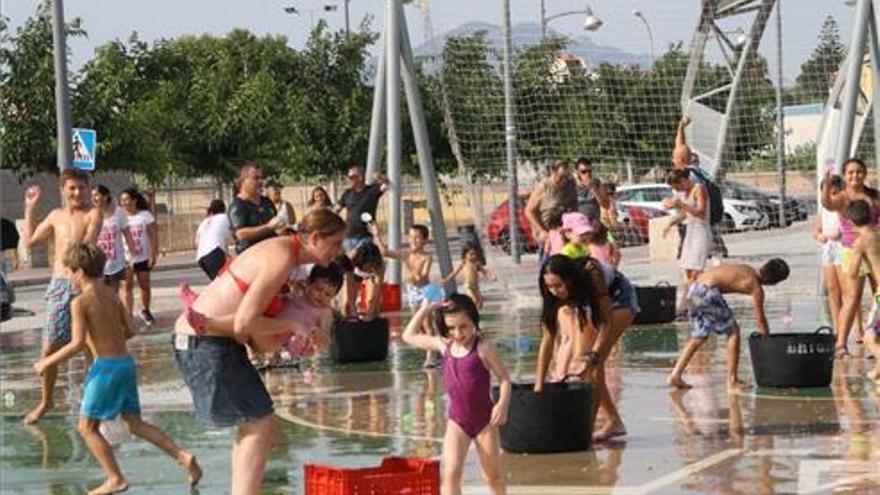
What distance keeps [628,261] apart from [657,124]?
4.33 m

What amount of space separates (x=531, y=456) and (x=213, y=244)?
619cm

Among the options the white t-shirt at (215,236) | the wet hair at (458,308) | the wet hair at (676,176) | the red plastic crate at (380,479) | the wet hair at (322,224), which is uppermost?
the wet hair at (676,176)

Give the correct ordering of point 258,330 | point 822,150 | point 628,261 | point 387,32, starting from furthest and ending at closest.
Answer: point 628,261
point 822,150
point 387,32
point 258,330

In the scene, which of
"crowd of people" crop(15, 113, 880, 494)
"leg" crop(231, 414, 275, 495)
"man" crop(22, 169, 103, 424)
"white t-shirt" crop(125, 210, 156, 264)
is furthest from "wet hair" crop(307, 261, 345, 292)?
"white t-shirt" crop(125, 210, 156, 264)

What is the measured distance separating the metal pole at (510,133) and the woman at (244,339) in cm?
1866

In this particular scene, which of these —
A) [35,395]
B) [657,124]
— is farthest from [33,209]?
[657,124]

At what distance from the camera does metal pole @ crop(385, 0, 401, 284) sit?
71.3 feet

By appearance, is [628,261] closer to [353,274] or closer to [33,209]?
[353,274]

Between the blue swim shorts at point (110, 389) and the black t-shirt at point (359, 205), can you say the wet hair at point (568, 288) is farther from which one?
the black t-shirt at point (359, 205)

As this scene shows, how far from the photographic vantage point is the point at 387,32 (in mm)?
22438

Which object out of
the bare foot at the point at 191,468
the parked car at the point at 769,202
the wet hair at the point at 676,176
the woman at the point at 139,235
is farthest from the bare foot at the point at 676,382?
the parked car at the point at 769,202

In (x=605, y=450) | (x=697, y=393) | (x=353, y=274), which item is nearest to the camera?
(x=605, y=450)

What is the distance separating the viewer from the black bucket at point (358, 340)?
16.2 m

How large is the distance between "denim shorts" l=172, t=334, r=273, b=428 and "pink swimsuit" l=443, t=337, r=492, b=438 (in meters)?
1.12
